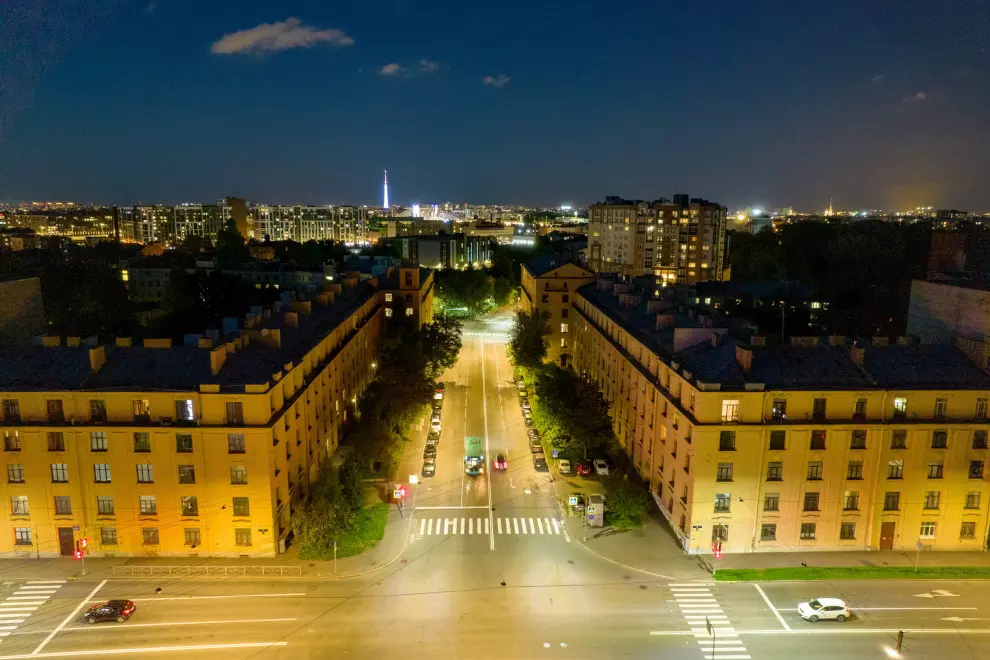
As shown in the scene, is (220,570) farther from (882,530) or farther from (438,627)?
(882,530)

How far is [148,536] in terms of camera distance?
4125 centimetres

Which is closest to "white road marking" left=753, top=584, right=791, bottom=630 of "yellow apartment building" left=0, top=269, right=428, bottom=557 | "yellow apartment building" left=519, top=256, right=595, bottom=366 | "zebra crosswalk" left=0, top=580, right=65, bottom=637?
"yellow apartment building" left=0, top=269, right=428, bottom=557

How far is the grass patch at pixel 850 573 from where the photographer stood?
39844 millimetres

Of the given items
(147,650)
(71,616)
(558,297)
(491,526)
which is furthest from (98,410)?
(558,297)

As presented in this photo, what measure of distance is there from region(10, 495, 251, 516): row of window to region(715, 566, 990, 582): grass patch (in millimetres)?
30185

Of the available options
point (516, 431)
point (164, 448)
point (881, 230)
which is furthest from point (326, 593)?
point (881, 230)

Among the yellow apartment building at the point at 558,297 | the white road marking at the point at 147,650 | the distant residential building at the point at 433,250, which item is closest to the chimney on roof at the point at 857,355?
the white road marking at the point at 147,650

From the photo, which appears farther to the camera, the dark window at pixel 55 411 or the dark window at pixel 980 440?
the dark window at pixel 980 440

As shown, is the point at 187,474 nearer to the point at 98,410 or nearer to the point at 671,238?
the point at 98,410

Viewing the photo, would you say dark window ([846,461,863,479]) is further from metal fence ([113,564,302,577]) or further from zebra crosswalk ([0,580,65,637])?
zebra crosswalk ([0,580,65,637])

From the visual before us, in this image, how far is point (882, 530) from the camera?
141 ft

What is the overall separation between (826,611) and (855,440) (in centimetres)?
1160

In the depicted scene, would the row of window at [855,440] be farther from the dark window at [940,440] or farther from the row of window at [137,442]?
the row of window at [137,442]

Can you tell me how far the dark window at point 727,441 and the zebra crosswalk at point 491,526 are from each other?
40.8 feet
